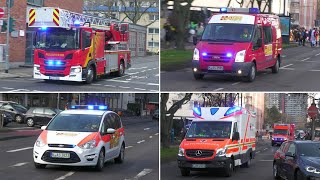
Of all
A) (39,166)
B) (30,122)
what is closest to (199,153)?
(39,166)

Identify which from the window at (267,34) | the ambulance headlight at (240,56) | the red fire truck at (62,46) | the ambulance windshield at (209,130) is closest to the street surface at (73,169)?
the ambulance windshield at (209,130)

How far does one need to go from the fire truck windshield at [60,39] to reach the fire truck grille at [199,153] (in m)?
9.23

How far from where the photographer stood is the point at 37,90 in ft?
77.2

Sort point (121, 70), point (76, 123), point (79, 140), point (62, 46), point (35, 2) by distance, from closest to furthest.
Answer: point (79, 140), point (76, 123), point (62, 46), point (121, 70), point (35, 2)

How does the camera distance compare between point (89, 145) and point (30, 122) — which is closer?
point (89, 145)

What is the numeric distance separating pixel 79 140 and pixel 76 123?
0.95 m

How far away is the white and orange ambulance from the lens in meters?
15.3

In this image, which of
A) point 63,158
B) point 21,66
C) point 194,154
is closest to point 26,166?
point 63,158

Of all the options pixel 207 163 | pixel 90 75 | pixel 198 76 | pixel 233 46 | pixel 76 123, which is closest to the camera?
pixel 76 123

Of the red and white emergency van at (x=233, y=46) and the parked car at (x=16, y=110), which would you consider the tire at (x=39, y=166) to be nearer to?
the red and white emergency van at (x=233, y=46)

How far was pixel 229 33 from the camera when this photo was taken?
18.5 meters

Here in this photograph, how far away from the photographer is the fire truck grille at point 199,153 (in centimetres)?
1535

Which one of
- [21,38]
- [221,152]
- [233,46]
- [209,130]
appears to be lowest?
[221,152]

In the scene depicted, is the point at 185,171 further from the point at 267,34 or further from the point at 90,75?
the point at 90,75
